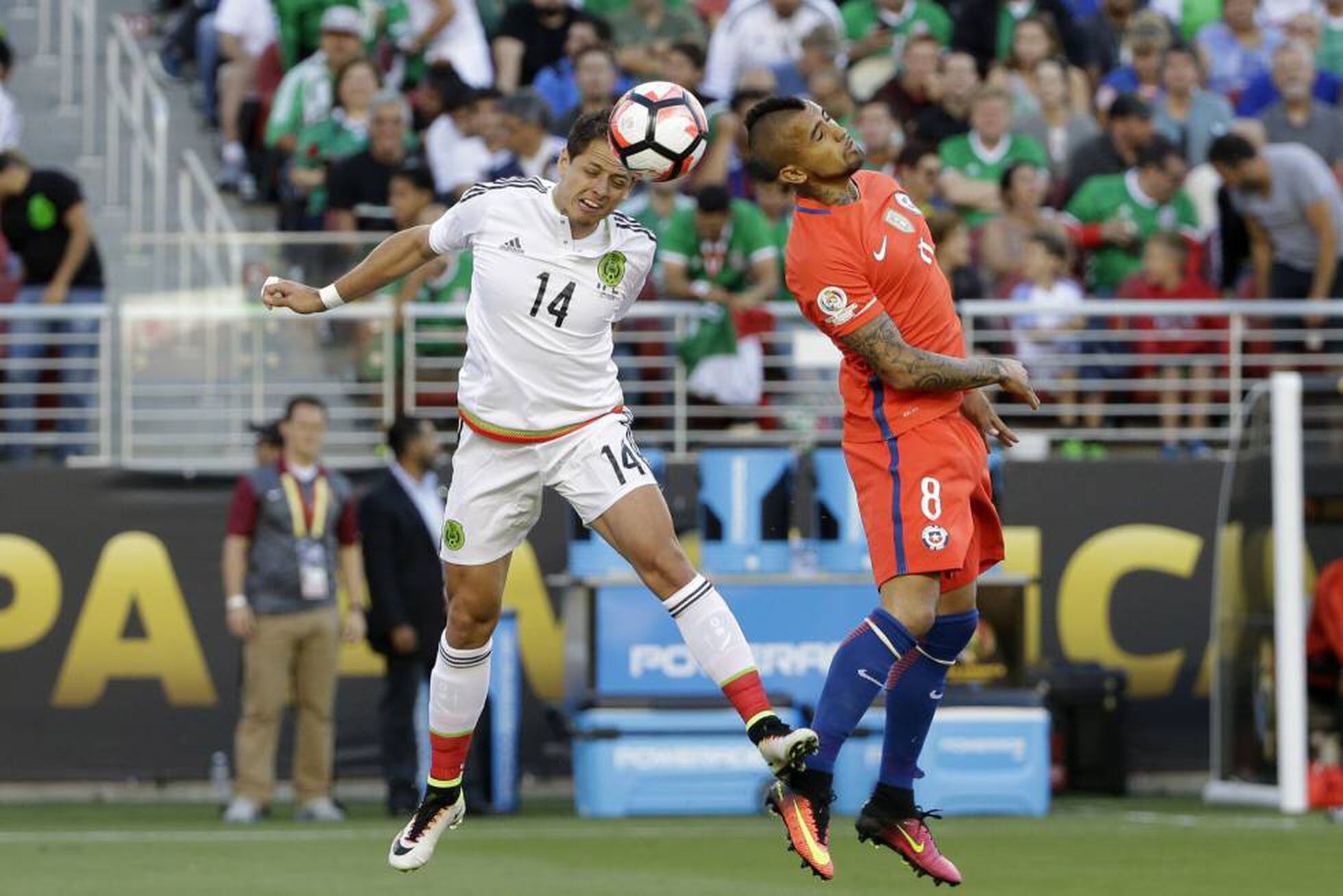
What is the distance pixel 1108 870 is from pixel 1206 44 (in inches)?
408

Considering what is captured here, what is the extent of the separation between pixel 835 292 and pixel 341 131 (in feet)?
33.2

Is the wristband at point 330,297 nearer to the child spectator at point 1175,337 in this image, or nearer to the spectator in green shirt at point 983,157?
the child spectator at point 1175,337

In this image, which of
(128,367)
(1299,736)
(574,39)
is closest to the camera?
(1299,736)

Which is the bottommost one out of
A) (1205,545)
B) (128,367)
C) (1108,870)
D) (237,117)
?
(1108,870)

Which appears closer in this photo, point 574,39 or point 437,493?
point 437,493

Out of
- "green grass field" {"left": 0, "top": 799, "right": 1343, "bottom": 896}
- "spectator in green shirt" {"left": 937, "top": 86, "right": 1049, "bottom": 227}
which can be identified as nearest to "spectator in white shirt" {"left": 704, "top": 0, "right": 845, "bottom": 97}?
"spectator in green shirt" {"left": 937, "top": 86, "right": 1049, "bottom": 227}

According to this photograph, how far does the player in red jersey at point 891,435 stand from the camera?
31.1ft

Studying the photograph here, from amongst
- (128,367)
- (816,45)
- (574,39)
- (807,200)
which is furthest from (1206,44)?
(807,200)

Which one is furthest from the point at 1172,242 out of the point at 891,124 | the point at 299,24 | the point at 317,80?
the point at 299,24

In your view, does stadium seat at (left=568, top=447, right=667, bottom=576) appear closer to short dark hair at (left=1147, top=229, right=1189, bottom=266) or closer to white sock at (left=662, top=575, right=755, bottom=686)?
short dark hair at (left=1147, top=229, right=1189, bottom=266)

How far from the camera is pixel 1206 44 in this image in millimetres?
20922

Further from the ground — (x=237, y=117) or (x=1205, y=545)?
(x=237, y=117)

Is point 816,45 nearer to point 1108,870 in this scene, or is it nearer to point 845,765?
point 845,765

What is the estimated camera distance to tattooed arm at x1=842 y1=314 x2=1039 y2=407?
946 cm
